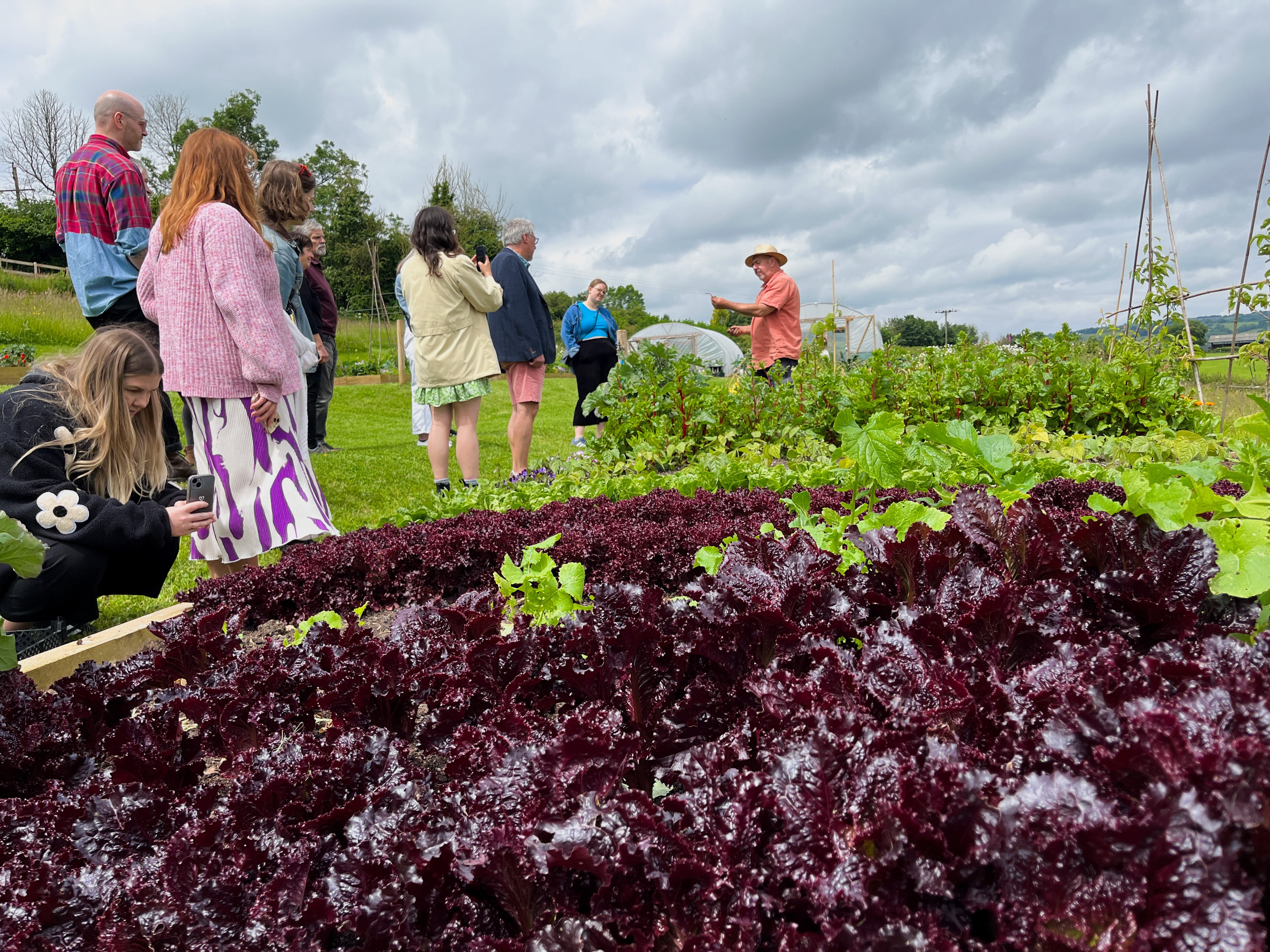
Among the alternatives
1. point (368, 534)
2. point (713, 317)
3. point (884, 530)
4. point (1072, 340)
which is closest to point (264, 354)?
point (368, 534)

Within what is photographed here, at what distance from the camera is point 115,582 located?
3.46m

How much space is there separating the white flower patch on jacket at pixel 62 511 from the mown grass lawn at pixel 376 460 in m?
0.69

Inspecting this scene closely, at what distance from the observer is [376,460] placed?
8961 millimetres

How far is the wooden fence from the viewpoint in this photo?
103 feet

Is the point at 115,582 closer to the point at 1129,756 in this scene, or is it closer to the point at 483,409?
the point at 1129,756

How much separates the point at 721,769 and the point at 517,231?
21.5 feet

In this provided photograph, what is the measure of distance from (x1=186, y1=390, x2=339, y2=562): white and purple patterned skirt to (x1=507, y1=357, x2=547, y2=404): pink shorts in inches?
117

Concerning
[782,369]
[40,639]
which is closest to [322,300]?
[782,369]

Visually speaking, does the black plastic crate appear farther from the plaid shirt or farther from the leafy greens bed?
the plaid shirt

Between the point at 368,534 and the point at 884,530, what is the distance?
2.48 metres

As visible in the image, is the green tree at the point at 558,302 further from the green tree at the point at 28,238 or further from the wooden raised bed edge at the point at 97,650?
the wooden raised bed edge at the point at 97,650

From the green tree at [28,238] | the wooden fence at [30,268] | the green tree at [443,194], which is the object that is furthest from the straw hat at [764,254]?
the green tree at [28,238]

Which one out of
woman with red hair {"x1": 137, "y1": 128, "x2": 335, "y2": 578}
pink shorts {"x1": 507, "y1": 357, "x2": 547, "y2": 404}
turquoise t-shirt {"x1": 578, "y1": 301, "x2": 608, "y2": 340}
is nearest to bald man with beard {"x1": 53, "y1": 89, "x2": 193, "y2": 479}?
woman with red hair {"x1": 137, "y1": 128, "x2": 335, "y2": 578}

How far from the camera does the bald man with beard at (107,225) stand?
4203 mm
